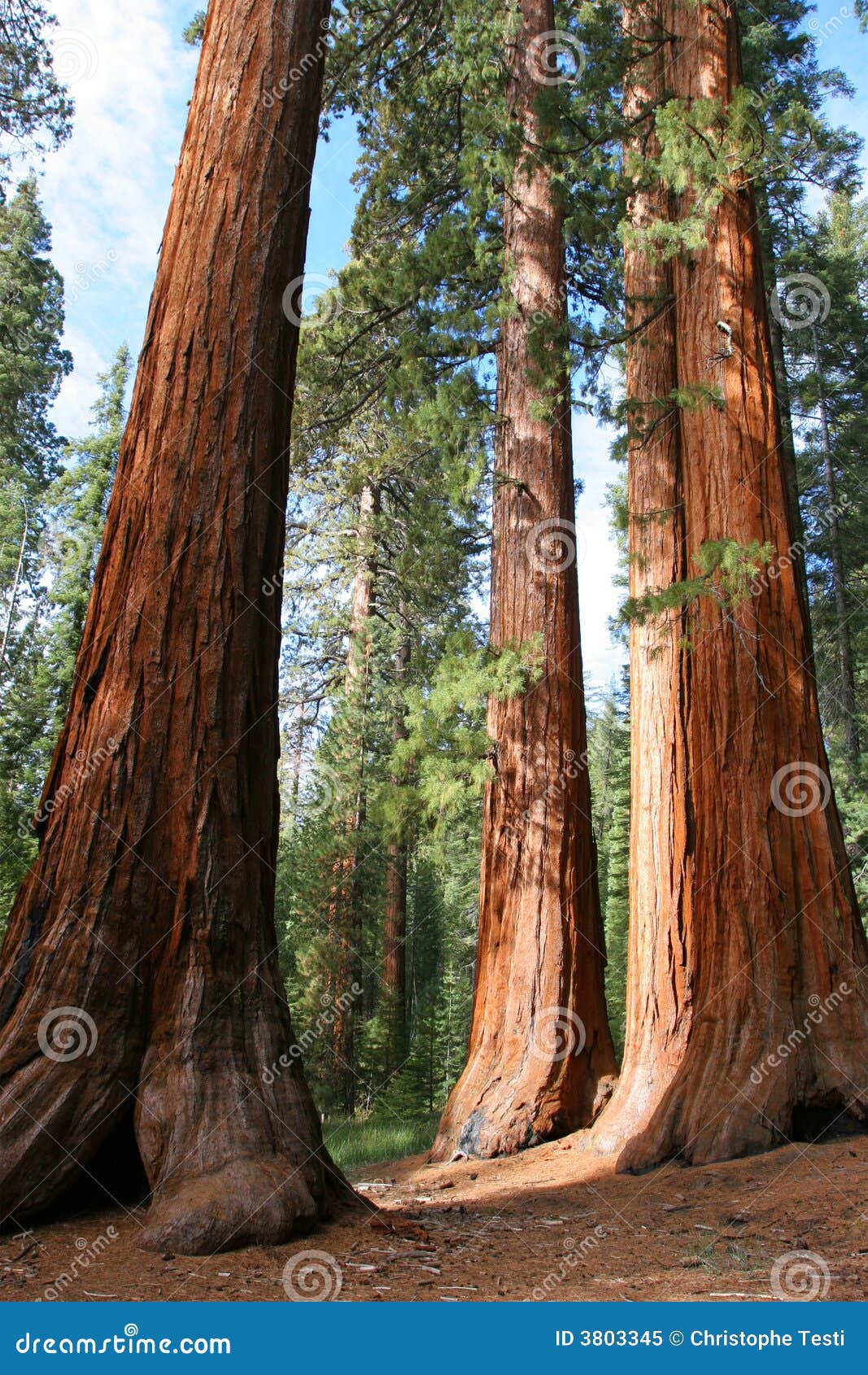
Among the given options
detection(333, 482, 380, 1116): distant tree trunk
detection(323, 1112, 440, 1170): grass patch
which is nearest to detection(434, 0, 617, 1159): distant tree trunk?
detection(323, 1112, 440, 1170): grass patch

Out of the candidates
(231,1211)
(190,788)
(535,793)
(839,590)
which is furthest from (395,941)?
(231,1211)

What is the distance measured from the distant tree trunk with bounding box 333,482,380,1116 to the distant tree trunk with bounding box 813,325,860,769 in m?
9.52

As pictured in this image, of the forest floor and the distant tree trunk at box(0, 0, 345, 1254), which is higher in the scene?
the distant tree trunk at box(0, 0, 345, 1254)

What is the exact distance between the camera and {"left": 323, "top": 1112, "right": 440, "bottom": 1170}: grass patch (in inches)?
349

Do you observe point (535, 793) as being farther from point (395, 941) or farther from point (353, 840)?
point (395, 941)

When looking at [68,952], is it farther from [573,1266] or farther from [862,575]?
[862,575]

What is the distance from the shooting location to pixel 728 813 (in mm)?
6016

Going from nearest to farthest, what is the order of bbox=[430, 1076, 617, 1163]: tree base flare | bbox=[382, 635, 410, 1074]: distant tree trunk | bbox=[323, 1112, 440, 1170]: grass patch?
bbox=[430, 1076, 617, 1163]: tree base flare → bbox=[323, 1112, 440, 1170]: grass patch → bbox=[382, 635, 410, 1074]: distant tree trunk

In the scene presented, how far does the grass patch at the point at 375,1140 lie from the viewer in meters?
8.86

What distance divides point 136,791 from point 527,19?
9.08 meters

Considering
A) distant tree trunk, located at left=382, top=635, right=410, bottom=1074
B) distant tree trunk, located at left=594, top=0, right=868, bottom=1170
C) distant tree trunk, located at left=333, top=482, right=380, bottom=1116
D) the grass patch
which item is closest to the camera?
distant tree trunk, located at left=594, top=0, right=868, bottom=1170

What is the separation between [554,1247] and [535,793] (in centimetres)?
414

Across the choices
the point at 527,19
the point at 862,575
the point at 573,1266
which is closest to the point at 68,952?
the point at 573,1266

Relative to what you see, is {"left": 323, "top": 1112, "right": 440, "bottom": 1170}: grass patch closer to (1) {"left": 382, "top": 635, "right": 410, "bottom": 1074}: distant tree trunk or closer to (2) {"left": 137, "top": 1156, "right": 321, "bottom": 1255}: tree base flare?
(1) {"left": 382, "top": 635, "right": 410, "bottom": 1074}: distant tree trunk
